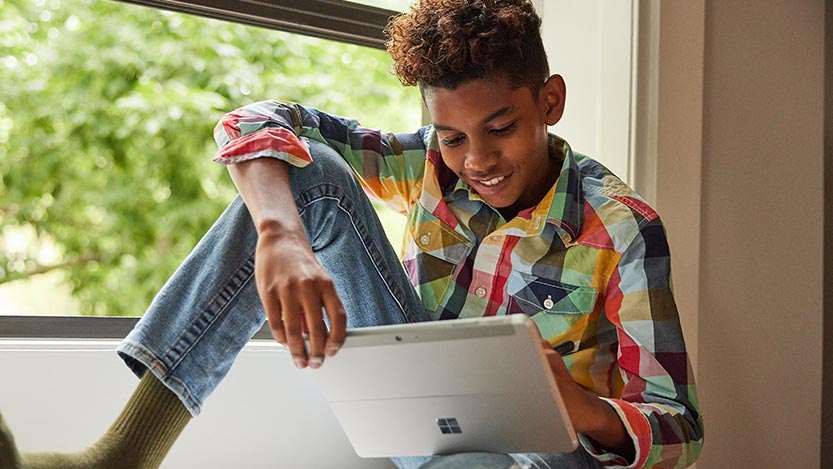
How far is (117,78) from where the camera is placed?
9.95 ft

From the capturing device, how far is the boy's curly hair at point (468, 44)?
3.78 ft

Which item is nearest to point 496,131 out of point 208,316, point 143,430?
point 208,316

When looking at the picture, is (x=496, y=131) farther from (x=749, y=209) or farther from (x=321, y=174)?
(x=749, y=209)

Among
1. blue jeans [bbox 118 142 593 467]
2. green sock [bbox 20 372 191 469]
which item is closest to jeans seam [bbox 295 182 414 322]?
blue jeans [bbox 118 142 593 467]

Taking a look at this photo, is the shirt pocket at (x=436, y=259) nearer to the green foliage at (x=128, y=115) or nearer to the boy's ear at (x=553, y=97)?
the boy's ear at (x=553, y=97)

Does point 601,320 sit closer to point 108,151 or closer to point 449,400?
point 449,400

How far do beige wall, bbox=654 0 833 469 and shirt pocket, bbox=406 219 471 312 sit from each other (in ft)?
1.57

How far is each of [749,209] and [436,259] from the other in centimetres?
75

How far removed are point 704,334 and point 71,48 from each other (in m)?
2.32

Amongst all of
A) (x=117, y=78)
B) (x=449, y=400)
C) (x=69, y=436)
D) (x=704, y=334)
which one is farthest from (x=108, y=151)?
(x=449, y=400)

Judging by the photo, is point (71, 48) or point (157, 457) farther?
point (71, 48)

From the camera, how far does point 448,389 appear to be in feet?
2.96

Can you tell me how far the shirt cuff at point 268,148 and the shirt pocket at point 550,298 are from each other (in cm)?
36

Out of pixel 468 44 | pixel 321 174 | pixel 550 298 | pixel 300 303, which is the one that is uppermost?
pixel 468 44
